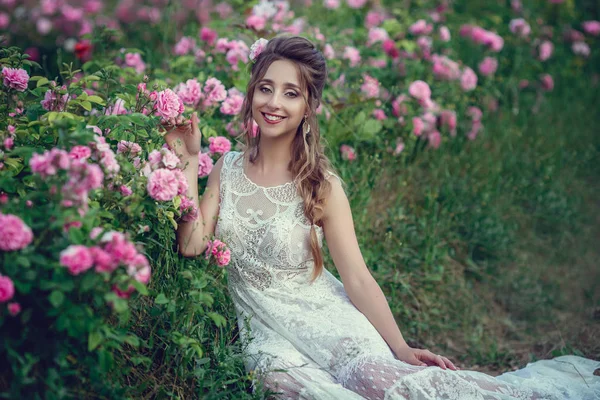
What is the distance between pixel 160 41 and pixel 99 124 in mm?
3178

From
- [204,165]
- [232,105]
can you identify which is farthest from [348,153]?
[204,165]

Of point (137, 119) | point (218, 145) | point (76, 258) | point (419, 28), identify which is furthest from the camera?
point (419, 28)

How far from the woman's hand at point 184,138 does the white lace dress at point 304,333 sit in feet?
0.78

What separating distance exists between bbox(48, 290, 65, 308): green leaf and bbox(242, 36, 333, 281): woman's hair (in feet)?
3.97

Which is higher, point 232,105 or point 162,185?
point 162,185

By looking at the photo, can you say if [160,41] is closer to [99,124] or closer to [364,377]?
[99,124]

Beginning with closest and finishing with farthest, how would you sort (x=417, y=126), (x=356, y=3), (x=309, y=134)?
(x=309, y=134), (x=417, y=126), (x=356, y=3)

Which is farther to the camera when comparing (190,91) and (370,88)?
(370,88)

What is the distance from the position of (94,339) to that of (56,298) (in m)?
0.18

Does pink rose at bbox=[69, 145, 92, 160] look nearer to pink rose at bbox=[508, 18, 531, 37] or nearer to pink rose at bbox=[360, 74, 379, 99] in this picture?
pink rose at bbox=[360, 74, 379, 99]

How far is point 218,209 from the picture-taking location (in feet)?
9.28

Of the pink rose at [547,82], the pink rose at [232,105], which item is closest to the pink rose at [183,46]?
the pink rose at [232,105]

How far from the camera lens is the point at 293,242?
2750mm

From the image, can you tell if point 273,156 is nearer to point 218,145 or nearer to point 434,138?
point 218,145
